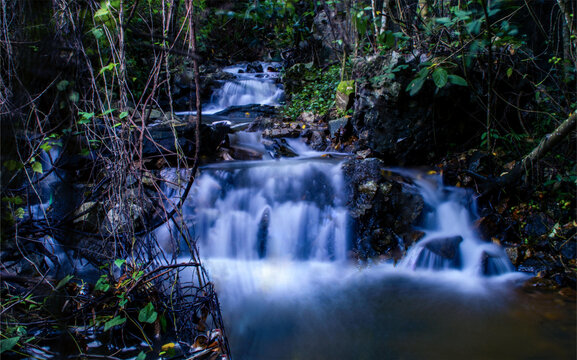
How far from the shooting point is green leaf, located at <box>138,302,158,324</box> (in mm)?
2396

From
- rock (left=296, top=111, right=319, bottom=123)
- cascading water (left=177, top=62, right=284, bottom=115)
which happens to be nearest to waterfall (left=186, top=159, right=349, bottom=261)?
rock (left=296, top=111, right=319, bottom=123)

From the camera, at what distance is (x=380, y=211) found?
441cm

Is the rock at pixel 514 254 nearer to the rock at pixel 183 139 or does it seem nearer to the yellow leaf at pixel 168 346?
the yellow leaf at pixel 168 346

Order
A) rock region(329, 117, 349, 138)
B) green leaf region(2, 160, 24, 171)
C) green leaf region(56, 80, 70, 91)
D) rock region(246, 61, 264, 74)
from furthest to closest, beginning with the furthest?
rock region(246, 61, 264, 74) < rock region(329, 117, 349, 138) < green leaf region(56, 80, 70, 91) < green leaf region(2, 160, 24, 171)

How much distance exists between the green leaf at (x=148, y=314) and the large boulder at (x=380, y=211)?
8.28ft

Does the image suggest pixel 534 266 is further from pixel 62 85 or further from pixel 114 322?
pixel 62 85

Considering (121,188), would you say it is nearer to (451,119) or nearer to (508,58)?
(451,119)

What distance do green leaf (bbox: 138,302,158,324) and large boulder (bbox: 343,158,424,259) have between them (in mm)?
2524

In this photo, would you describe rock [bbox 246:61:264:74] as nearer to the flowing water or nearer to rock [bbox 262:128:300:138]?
rock [bbox 262:128:300:138]

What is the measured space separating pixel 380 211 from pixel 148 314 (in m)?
2.94

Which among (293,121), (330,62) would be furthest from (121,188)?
(330,62)

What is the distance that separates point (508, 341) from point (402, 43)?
14.8 feet

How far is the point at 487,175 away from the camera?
4727mm

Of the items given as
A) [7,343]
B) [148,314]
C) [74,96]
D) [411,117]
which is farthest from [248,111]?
[7,343]
